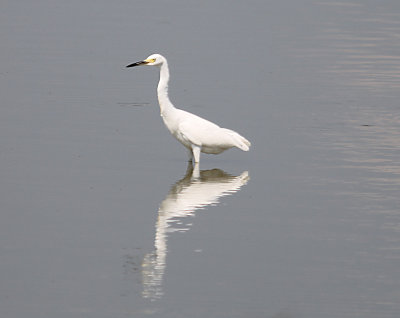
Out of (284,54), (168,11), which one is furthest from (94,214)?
(168,11)

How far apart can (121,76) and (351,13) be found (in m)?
12.2

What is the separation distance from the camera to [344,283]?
9828 mm

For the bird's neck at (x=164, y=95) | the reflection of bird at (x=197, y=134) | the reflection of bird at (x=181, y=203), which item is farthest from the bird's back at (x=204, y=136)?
the reflection of bird at (x=181, y=203)

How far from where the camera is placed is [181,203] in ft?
40.9

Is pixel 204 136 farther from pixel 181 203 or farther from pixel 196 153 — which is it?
pixel 181 203

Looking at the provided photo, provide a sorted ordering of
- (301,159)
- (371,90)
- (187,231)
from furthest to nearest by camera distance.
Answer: (371,90) < (301,159) < (187,231)

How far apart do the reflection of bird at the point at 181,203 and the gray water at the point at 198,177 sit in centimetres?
3

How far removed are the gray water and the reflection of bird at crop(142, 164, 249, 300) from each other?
0.03 meters

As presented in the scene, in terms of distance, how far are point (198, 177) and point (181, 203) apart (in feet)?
5.38

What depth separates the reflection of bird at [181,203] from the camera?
9.77 meters

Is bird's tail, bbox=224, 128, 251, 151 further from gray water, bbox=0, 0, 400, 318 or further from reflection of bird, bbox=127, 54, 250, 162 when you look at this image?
gray water, bbox=0, 0, 400, 318

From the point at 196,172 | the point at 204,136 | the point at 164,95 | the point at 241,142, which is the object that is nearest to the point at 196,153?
the point at 204,136

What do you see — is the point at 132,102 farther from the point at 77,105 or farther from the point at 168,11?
the point at 168,11

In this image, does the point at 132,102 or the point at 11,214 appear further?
the point at 132,102
